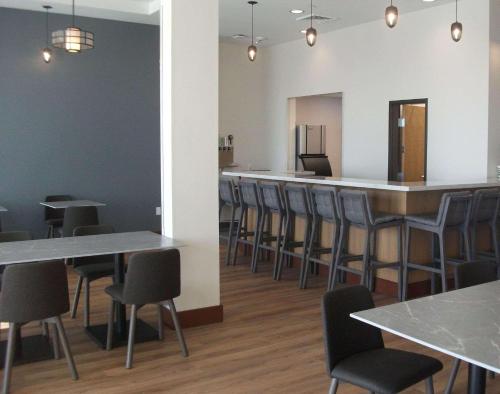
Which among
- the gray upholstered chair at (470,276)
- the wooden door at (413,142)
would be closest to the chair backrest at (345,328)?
the gray upholstered chair at (470,276)

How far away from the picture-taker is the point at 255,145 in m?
10.3

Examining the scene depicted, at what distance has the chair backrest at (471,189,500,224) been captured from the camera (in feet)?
17.0

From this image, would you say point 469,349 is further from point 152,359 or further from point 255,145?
point 255,145

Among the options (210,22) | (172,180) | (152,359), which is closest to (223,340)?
(152,359)

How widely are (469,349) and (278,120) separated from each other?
8280mm

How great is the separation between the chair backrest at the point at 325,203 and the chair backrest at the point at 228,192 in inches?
59.0

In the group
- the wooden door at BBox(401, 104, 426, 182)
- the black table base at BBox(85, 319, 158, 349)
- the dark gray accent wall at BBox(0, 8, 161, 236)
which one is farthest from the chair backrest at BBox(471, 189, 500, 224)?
the dark gray accent wall at BBox(0, 8, 161, 236)

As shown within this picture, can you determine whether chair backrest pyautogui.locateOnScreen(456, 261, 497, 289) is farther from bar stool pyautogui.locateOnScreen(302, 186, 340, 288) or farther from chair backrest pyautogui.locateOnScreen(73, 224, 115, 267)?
chair backrest pyautogui.locateOnScreen(73, 224, 115, 267)

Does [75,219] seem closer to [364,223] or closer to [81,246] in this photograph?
[81,246]

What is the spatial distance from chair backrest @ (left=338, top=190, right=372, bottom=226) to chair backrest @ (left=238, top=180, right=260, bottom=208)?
55.8 inches

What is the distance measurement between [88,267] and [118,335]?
2.04 feet

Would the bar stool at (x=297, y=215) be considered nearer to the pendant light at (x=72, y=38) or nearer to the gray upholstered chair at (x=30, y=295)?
the pendant light at (x=72, y=38)

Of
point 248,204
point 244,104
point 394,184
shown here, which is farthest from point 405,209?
point 244,104

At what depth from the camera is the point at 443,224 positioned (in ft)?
16.1
